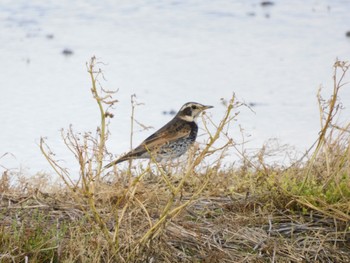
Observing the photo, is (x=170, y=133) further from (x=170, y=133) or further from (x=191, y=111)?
(x=191, y=111)

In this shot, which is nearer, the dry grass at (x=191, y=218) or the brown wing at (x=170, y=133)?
the dry grass at (x=191, y=218)

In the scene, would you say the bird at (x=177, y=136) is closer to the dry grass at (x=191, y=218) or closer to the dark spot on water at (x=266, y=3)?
the dry grass at (x=191, y=218)

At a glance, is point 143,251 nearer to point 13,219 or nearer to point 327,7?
point 13,219

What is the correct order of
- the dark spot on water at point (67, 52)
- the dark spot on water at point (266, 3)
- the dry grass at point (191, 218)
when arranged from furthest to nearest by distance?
the dark spot on water at point (266, 3) < the dark spot on water at point (67, 52) < the dry grass at point (191, 218)

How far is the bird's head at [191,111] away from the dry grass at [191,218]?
2.08 metres

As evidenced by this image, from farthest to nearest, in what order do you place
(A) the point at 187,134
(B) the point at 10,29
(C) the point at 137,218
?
1. (B) the point at 10,29
2. (A) the point at 187,134
3. (C) the point at 137,218

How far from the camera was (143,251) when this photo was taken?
6.58 meters

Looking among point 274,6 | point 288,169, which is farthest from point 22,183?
point 274,6

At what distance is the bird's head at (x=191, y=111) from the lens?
9.98 m

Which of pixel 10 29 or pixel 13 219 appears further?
pixel 10 29

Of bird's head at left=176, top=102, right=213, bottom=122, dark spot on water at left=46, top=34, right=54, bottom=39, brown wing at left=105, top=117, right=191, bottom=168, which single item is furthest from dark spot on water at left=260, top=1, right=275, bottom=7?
brown wing at left=105, top=117, right=191, bottom=168

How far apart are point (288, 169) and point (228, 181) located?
44 cm

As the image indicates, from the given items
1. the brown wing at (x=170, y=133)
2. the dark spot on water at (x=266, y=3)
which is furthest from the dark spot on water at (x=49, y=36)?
the brown wing at (x=170, y=133)

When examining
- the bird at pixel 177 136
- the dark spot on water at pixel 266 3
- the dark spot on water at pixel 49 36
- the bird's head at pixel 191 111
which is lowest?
the bird at pixel 177 136
